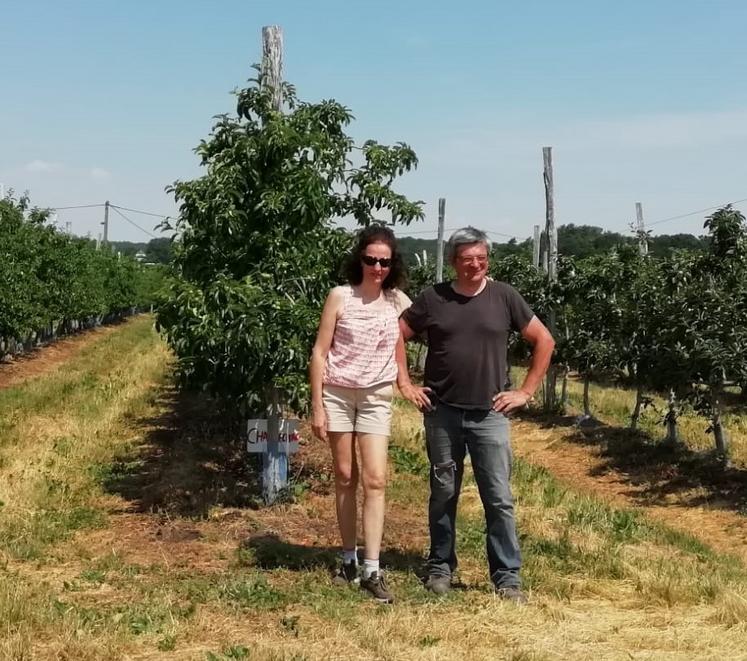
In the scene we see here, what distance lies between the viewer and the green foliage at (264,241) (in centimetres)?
661

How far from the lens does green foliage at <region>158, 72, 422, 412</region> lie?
6.61 metres

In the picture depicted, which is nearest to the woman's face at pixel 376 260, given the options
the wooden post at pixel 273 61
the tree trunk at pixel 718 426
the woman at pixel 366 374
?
the woman at pixel 366 374

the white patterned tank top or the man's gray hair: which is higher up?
the man's gray hair

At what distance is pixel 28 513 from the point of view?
22.5 feet

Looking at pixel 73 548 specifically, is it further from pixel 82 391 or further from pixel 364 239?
pixel 82 391

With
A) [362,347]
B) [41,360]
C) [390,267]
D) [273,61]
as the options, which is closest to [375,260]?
[390,267]

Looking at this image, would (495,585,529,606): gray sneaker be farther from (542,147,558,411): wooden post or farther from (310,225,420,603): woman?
(542,147,558,411): wooden post

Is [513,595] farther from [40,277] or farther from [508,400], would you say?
[40,277]

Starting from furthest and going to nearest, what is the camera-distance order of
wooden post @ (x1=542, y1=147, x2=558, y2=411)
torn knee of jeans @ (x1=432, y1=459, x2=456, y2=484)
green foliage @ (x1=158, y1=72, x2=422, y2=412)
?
1. wooden post @ (x1=542, y1=147, x2=558, y2=411)
2. green foliage @ (x1=158, y1=72, x2=422, y2=412)
3. torn knee of jeans @ (x1=432, y1=459, x2=456, y2=484)

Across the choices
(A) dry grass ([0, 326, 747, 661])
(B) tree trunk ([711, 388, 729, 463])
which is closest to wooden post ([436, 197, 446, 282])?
(B) tree trunk ([711, 388, 729, 463])

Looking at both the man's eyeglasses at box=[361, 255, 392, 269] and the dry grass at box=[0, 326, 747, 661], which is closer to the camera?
the dry grass at box=[0, 326, 747, 661]

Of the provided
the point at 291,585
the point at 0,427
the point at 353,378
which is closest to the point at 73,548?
the point at 291,585

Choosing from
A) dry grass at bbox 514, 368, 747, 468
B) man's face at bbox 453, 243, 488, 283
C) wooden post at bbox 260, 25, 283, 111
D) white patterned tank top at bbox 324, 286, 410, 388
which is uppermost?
wooden post at bbox 260, 25, 283, 111

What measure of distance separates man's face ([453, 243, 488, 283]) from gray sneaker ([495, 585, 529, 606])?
1.61 meters
